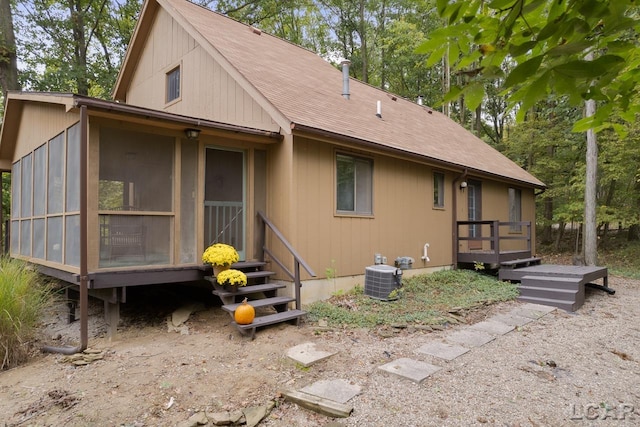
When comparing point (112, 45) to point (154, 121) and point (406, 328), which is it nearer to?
point (154, 121)

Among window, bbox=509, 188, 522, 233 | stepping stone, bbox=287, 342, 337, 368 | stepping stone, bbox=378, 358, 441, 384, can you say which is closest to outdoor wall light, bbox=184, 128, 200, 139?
stepping stone, bbox=287, 342, 337, 368

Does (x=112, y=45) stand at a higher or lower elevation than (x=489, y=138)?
higher

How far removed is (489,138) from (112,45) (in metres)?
A: 21.9

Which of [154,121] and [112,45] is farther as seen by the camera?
[112,45]

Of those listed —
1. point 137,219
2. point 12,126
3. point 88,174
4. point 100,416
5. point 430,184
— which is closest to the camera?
point 100,416

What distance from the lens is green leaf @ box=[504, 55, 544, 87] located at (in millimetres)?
1361

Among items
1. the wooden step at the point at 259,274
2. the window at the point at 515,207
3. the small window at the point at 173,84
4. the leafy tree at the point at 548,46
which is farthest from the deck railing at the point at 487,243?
the small window at the point at 173,84

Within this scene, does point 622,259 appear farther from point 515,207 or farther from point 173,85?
point 173,85

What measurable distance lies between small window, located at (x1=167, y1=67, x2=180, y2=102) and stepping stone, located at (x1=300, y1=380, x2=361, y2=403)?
7.67m

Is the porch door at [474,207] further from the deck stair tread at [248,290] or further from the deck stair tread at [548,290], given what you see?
the deck stair tread at [248,290]

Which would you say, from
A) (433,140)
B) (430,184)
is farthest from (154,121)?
(433,140)

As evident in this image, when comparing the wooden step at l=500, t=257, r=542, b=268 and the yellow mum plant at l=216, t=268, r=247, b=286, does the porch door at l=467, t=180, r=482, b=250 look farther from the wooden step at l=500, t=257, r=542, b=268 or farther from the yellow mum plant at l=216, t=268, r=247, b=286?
the yellow mum plant at l=216, t=268, r=247, b=286

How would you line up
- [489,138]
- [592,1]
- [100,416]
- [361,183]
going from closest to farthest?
[592,1] < [100,416] < [361,183] < [489,138]

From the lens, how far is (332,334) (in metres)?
5.13
